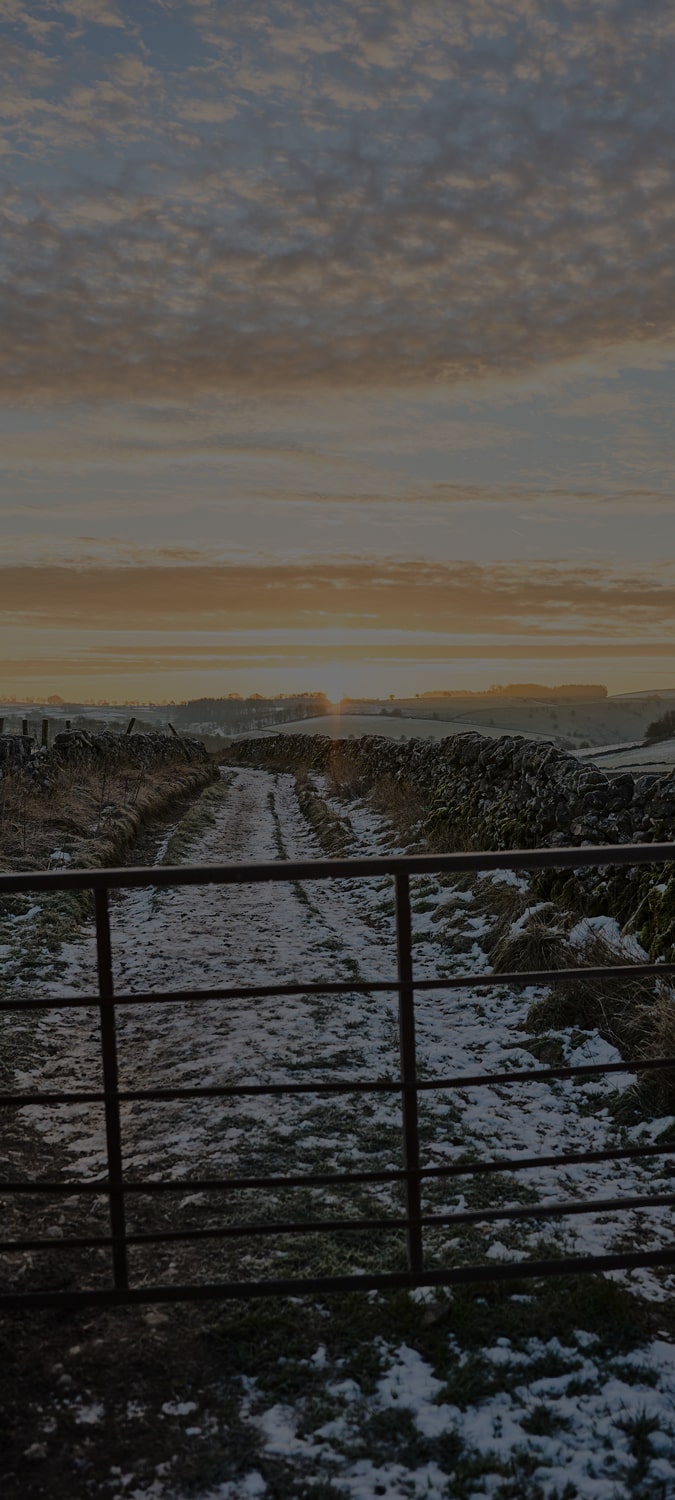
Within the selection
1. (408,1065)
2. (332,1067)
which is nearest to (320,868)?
(408,1065)

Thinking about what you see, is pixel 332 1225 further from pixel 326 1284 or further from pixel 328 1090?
pixel 328 1090

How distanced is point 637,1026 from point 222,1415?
13.2ft

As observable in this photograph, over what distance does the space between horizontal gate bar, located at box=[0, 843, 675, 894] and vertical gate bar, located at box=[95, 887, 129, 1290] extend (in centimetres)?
14

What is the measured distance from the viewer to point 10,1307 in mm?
3545

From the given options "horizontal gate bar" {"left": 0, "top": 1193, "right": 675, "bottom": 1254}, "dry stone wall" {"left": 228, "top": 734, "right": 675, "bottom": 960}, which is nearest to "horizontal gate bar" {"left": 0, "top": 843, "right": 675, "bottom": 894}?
"horizontal gate bar" {"left": 0, "top": 1193, "right": 675, "bottom": 1254}

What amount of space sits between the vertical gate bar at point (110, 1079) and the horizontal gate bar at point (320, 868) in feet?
0.45

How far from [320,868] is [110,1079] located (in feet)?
3.56

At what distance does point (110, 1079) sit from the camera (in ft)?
11.3

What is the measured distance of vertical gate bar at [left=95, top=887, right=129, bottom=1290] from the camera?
11.2 ft

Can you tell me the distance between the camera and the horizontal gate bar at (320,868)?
3.36 m

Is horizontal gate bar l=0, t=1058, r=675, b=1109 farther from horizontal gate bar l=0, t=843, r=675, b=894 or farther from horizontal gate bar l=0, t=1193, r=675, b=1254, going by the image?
horizontal gate bar l=0, t=843, r=675, b=894

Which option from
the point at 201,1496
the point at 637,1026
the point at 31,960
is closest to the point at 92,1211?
the point at 201,1496

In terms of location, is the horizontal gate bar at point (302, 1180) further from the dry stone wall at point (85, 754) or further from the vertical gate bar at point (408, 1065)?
the dry stone wall at point (85, 754)

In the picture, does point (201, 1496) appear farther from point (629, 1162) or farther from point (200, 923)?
point (200, 923)
